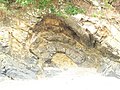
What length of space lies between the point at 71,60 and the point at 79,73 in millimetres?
641

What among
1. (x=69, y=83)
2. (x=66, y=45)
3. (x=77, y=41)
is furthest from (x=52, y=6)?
(x=69, y=83)

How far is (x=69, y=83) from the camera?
27.3ft

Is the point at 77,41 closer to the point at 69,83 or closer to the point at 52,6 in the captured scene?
the point at 52,6

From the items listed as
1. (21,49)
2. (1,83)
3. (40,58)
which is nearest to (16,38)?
(21,49)

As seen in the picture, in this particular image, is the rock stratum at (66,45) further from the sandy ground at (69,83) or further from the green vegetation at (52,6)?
the green vegetation at (52,6)

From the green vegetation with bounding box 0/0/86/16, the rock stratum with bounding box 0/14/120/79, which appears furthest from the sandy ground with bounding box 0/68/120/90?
the green vegetation with bounding box 0/0/86/16

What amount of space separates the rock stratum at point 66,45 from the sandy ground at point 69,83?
42cm

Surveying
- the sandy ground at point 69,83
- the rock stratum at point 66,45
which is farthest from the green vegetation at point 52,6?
the sandy ground at point 69,83

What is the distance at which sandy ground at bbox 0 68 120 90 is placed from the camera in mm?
7844

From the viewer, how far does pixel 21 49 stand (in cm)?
908

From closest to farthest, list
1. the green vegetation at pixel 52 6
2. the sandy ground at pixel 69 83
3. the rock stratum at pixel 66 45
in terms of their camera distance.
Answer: the sandy ground at pixel 69 83 < the green vegetation at pixel 52 6 < the rock stratum at pixel 66 45

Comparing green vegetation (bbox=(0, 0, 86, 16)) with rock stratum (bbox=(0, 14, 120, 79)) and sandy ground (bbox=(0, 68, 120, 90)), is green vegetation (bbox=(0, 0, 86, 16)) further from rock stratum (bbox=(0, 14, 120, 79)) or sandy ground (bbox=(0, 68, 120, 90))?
sandy ground (bbox=(0, 68, 120, 90))

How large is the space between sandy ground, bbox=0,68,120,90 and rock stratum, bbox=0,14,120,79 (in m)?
0.42

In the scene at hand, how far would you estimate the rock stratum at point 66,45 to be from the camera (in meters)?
9.05
